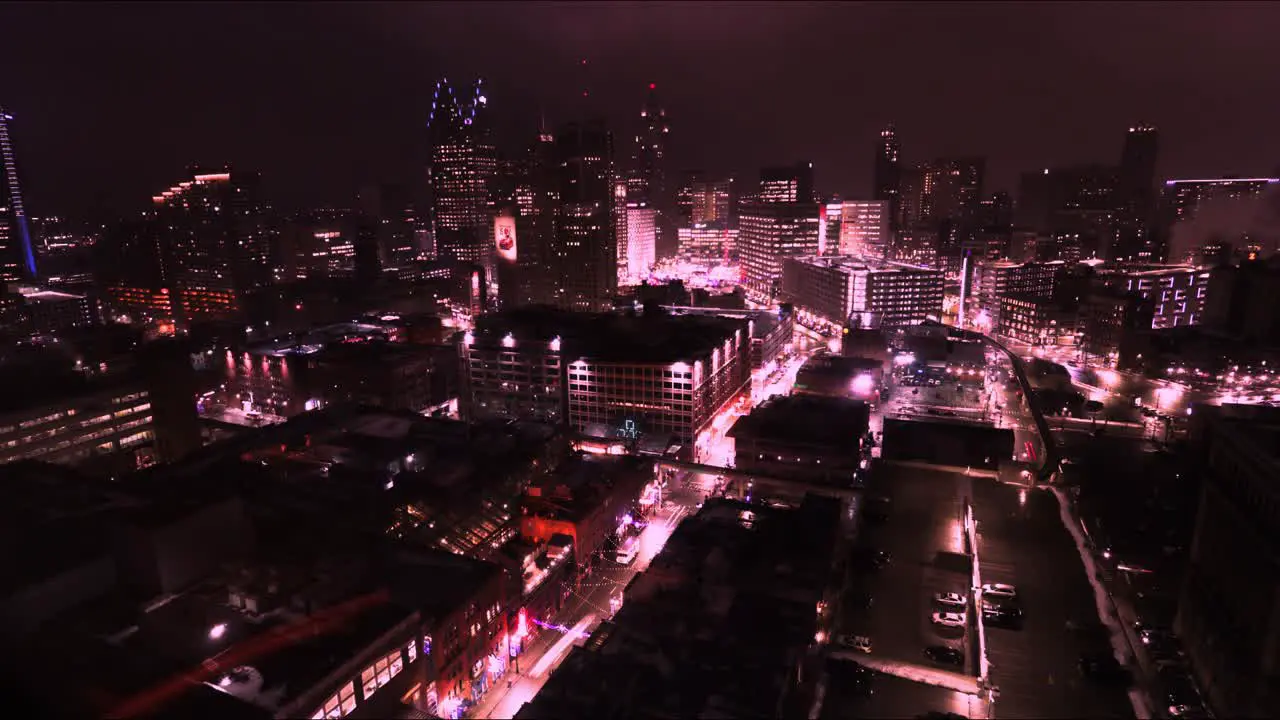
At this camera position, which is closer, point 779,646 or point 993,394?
point 779,646

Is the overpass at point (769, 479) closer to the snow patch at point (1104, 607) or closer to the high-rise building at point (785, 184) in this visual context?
the snow patch at point (1104, 607)

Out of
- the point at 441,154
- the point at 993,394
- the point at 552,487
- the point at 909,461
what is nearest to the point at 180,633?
the point at 552,487

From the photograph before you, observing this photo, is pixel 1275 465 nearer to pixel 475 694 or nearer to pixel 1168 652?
pixel 1168 652

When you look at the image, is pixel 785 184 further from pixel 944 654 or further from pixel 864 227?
pixel 944 654

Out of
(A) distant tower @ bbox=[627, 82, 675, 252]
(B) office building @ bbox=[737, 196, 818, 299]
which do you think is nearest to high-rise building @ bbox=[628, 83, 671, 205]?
(A) distant tower @ bbox=[627, 82, 675, 252]

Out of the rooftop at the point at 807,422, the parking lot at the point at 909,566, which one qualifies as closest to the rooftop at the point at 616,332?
the rooftop at the point at 807,422

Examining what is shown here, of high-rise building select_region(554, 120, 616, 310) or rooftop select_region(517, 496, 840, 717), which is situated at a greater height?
high-rise building select_region(554, 120, 616, 310)

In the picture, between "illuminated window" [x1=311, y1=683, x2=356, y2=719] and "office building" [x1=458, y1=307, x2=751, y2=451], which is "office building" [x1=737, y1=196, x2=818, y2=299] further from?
"illuminated window" [x1=311, y1=683, x2=356, y2=719]
